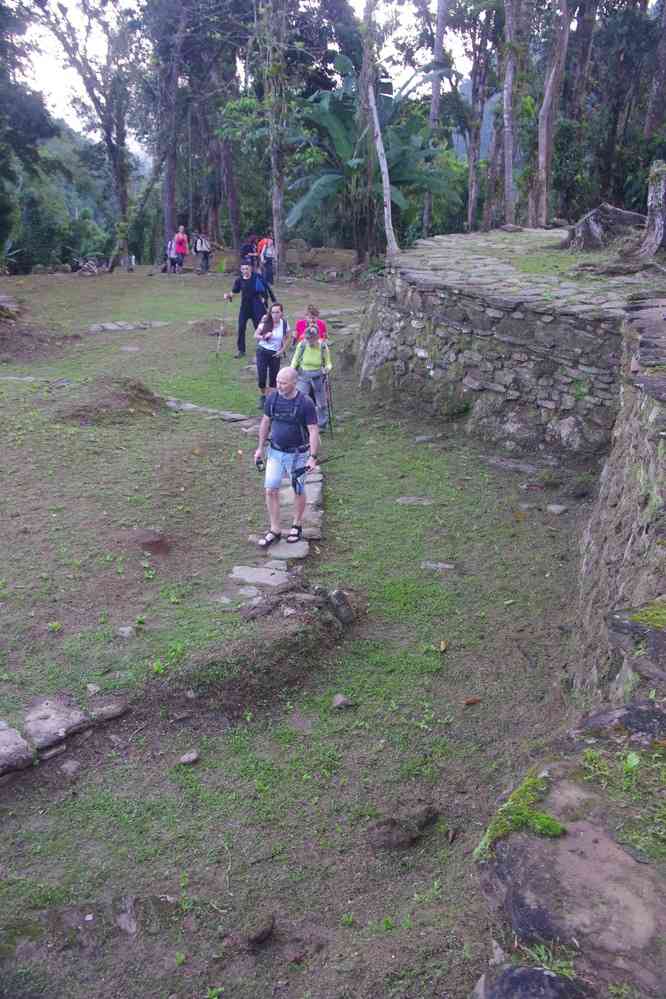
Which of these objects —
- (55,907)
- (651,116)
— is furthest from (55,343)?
A: (651,116)

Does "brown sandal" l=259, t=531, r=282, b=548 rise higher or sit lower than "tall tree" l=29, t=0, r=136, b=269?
lower

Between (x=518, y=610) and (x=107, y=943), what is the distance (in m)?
3.79

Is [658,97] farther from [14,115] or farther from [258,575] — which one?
[258,575]

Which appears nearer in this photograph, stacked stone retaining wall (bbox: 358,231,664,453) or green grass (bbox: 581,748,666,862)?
green grass (bbox: 581,748,666,862)

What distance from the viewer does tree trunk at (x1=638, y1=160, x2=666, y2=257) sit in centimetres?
1047

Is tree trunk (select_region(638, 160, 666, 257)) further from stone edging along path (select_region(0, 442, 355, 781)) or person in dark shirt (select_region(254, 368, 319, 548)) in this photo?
person in dark shirt (select_region(254, 368, 319, 548))

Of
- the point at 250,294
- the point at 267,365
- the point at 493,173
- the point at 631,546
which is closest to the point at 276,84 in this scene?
the point at 493,173

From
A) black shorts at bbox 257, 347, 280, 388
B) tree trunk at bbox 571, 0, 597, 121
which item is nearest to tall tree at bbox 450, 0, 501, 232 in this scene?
tree trunk at bbox 571, 0, 597, 121

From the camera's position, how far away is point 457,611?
20.1 ft

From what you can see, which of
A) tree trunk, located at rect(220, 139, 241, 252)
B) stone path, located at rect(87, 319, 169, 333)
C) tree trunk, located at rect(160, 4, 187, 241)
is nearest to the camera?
stone path, located at rect(87, 319, 169, 333)

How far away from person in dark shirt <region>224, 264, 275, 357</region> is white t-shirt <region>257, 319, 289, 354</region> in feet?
5.34

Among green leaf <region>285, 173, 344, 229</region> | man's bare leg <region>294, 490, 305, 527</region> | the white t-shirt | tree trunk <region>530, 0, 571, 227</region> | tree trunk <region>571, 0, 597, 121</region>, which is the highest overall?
tree trunk <region>571, 0, 597, 121</region>

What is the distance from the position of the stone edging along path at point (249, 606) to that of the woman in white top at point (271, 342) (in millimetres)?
2111

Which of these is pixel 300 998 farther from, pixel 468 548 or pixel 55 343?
pixel 55 343
